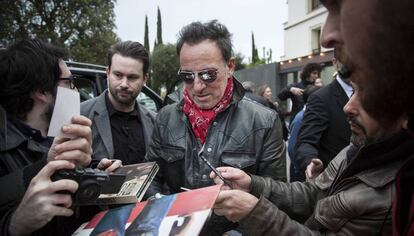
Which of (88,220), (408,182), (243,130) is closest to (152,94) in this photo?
(243,130)

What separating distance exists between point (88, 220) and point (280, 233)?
2.51 feet

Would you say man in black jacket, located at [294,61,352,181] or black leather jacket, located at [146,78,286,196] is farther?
man in black jacket, located at [294,61,352,181]

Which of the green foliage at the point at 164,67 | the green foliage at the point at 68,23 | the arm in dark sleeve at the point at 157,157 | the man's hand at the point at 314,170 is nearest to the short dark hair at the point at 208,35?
the arm in dark sleeve at the point at 157,157

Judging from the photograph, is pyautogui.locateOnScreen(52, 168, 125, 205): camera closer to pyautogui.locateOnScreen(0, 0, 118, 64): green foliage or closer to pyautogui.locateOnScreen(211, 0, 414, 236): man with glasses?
pyautogui.locateOnScreen(211, 0, 414, 236): man with glasses

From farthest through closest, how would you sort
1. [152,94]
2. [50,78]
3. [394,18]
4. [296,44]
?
[296,44] → [152,94] → [50,78] → [394,18]

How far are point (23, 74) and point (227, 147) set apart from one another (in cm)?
107

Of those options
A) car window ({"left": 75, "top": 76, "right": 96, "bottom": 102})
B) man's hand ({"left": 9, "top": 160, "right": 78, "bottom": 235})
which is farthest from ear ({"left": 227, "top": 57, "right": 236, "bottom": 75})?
car window ({"left": 75, "top": 76, "right": 96, "bottom": 102})

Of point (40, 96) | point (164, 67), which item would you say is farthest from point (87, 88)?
point (164, 67)

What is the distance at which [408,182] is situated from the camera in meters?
1.06

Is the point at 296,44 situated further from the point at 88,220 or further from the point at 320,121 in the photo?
the point at 88,220

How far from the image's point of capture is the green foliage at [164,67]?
32375 mm

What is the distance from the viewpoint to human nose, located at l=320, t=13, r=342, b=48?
84 centimetres

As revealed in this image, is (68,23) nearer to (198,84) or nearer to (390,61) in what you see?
(198,84)

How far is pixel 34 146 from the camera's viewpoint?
5.51ft
